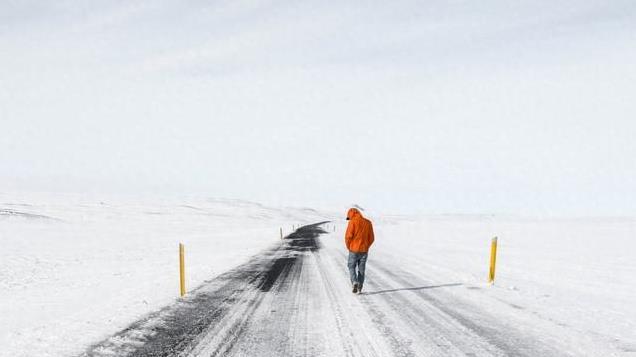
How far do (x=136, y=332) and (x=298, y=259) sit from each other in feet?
36.5

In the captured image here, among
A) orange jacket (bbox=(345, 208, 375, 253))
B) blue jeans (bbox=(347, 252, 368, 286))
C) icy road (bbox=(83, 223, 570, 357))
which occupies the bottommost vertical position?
icy road (bbox=(83, 223, 570, 357))

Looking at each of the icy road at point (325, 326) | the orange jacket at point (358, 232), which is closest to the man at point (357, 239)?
the orange jacket at point (358, 232)

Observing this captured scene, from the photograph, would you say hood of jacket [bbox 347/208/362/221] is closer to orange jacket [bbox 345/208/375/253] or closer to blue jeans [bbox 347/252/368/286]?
orange jacket [bbox 345/208/375/253]

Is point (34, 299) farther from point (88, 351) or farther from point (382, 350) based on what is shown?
point (382, 350)

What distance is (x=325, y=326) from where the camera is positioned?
6211 millimetres

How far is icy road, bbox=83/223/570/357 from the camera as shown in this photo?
16.9 ft

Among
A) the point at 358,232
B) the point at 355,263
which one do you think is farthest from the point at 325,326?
the point at 358,232

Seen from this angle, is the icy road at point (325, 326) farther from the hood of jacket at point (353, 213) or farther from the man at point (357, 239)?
the hood of jacket at point (353, 213)

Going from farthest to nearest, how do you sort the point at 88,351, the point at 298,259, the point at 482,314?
the point at 298,259
the point at 482,314
the point at 88,351

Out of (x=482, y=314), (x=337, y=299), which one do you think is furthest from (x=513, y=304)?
(x=337, y=299)

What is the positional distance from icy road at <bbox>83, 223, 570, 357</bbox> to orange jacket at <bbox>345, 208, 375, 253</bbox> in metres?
1.00

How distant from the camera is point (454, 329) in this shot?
20.1 feet

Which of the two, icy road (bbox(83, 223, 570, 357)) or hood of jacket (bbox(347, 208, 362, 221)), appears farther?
hood of jacket (bbox(347, 208, 362, 221))

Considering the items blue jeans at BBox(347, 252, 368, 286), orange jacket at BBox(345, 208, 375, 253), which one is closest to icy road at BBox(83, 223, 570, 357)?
blue jeans at BBox(347, 252, 368, 286)
